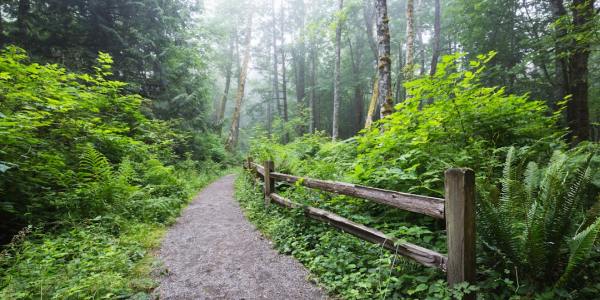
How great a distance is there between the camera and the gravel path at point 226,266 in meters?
3.09

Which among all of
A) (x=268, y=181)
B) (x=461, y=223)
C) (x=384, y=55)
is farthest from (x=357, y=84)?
(x=461, y=223)

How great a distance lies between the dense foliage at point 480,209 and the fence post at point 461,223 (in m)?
0.18

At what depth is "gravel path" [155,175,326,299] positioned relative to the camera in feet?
10.2

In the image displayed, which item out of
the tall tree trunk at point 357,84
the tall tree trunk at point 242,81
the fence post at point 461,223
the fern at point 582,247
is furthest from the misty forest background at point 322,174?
the tall tree trunk at point 357,84

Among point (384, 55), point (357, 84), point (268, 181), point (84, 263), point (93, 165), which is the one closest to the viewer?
point (84, 263)

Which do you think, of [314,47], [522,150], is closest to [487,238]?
[522,150]

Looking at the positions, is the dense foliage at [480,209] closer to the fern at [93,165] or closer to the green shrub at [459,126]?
the green shrub at [459,126]

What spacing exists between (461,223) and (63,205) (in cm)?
597

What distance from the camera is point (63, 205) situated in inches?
181

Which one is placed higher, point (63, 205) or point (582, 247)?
point (582, 247)

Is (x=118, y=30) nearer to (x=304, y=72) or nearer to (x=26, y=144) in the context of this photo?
(x=26, y=144)

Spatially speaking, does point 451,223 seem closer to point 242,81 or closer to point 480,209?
point 480,209

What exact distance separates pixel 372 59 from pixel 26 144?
25925 mm

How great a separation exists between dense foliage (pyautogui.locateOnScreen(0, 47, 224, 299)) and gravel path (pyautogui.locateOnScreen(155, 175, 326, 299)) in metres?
0.37
